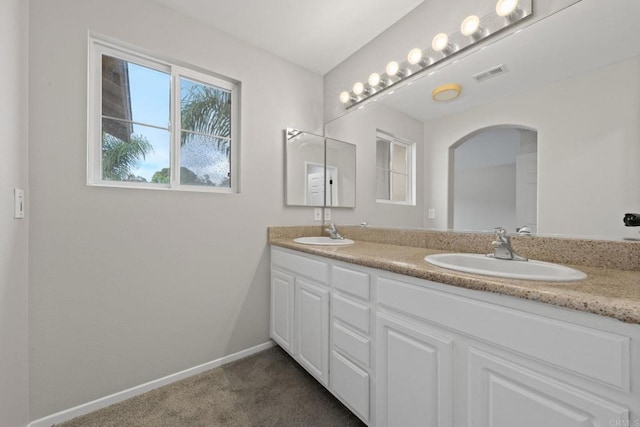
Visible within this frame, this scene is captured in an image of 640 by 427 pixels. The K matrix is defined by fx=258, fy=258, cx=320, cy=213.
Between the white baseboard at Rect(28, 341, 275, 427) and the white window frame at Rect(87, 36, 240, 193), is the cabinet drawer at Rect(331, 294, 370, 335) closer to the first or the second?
the white baseboard at Rect(28, 341, 275, 427)

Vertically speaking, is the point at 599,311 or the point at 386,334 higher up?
the point at 599,311

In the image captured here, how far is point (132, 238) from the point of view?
147 centimetres

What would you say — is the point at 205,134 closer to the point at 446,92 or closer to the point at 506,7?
the point at 446,92

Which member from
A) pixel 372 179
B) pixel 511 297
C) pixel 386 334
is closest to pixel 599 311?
pixel 511 297

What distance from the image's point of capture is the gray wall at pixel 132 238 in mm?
1260

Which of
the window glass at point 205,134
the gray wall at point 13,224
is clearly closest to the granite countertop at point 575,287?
the window glass at point 205,134

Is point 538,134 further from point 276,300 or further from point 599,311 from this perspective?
point 276,300

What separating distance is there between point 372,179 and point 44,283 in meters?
1.97

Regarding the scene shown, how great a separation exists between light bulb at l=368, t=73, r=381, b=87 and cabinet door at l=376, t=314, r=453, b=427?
161 centimetres

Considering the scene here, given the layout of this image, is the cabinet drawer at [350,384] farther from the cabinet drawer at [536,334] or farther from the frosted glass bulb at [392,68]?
the frosted glass bulb at [392,68]

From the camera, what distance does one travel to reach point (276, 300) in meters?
1.90

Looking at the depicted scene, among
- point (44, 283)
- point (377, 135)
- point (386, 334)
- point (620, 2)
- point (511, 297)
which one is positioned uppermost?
point (620, 2)

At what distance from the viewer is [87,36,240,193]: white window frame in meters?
1.43

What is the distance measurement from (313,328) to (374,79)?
1.75 m
